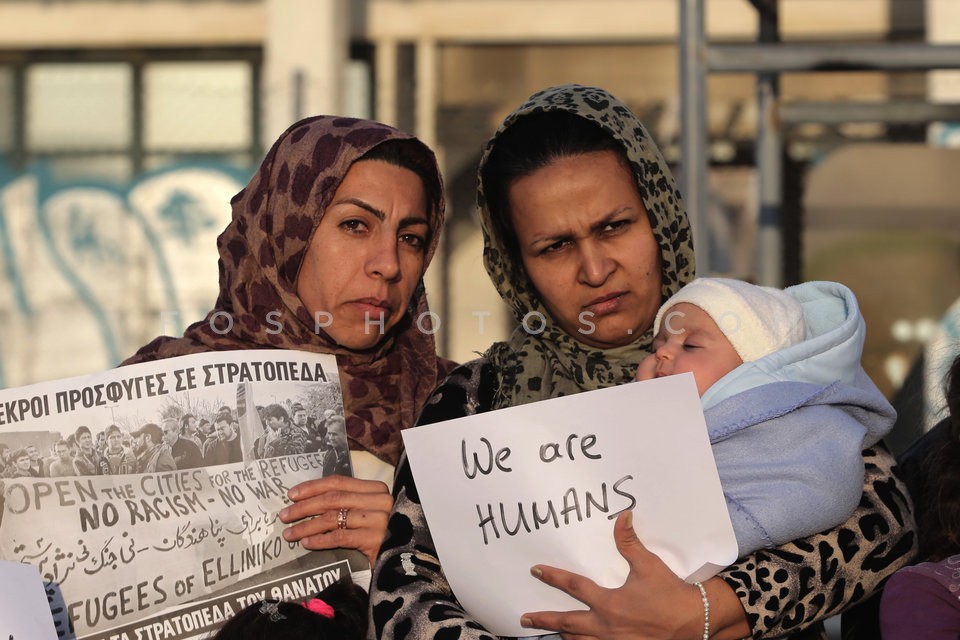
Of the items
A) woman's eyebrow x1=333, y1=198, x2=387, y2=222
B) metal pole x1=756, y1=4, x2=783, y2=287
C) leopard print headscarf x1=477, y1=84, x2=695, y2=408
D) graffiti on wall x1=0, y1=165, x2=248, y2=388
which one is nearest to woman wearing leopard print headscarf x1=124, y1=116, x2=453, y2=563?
woman's eyebrow x1=333, y1=198, x2=387, y2=222

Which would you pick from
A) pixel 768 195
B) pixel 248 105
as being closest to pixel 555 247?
pixel 768 195

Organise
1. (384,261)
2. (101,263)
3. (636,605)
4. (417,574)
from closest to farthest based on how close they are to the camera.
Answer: (636,605), (417,574), (384,261), (101,263)

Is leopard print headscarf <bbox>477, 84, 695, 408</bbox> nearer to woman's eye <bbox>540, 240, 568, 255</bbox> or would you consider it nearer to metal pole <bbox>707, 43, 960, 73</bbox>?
woman's eye <bbox>540, 240, 568, 255</bbox>

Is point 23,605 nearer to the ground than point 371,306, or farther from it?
nearer to the ground

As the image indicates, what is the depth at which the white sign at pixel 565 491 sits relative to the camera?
161 cm

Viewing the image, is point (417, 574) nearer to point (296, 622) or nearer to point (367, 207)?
point (296, 622)

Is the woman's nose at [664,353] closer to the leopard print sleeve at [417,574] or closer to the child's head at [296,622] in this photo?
the leopard print sleeve at [417,574]

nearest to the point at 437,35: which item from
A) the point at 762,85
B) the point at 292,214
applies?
the point at 762,85

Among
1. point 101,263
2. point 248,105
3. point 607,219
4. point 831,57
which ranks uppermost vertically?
point 831,57

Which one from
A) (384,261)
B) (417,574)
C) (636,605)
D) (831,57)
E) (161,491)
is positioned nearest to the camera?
(636,605)

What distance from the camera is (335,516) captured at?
1.98 meters

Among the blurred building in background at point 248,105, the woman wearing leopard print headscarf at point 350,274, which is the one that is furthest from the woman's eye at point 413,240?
the blurred building in background at point 248,105

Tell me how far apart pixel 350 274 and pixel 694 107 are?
3.41ft

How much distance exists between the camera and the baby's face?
5.89 feet
